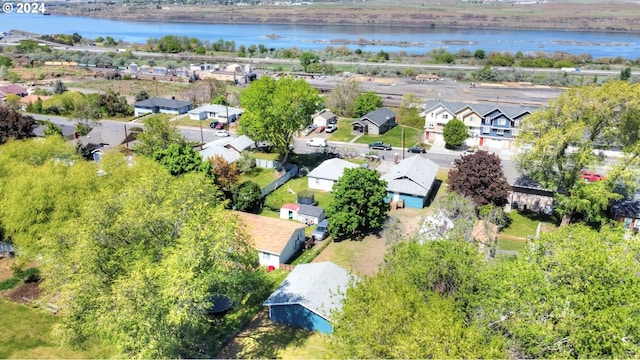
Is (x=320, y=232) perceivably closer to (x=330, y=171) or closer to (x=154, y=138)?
(x=330, y=171)

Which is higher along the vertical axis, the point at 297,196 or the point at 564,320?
the point at 564,320

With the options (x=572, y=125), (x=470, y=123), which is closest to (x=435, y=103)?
(x=470, y=123)

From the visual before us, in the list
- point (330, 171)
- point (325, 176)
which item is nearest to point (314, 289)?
point (325, 176)

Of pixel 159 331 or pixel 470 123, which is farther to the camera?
pixel 470 123

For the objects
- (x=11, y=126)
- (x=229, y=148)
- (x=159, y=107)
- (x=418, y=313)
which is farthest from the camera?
(x=159, y=107)

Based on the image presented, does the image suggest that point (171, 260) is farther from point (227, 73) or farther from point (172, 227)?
point (227, 73)

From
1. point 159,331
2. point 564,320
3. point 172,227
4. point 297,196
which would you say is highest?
point 172,227

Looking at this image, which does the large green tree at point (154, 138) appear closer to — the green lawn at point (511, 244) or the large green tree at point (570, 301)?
the green lawn at point (511, 244)

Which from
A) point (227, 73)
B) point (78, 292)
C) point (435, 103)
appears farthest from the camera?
point (227, 73)

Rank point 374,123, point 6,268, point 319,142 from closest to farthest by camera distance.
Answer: point 6,268 < point 319,142 < point 374,123
